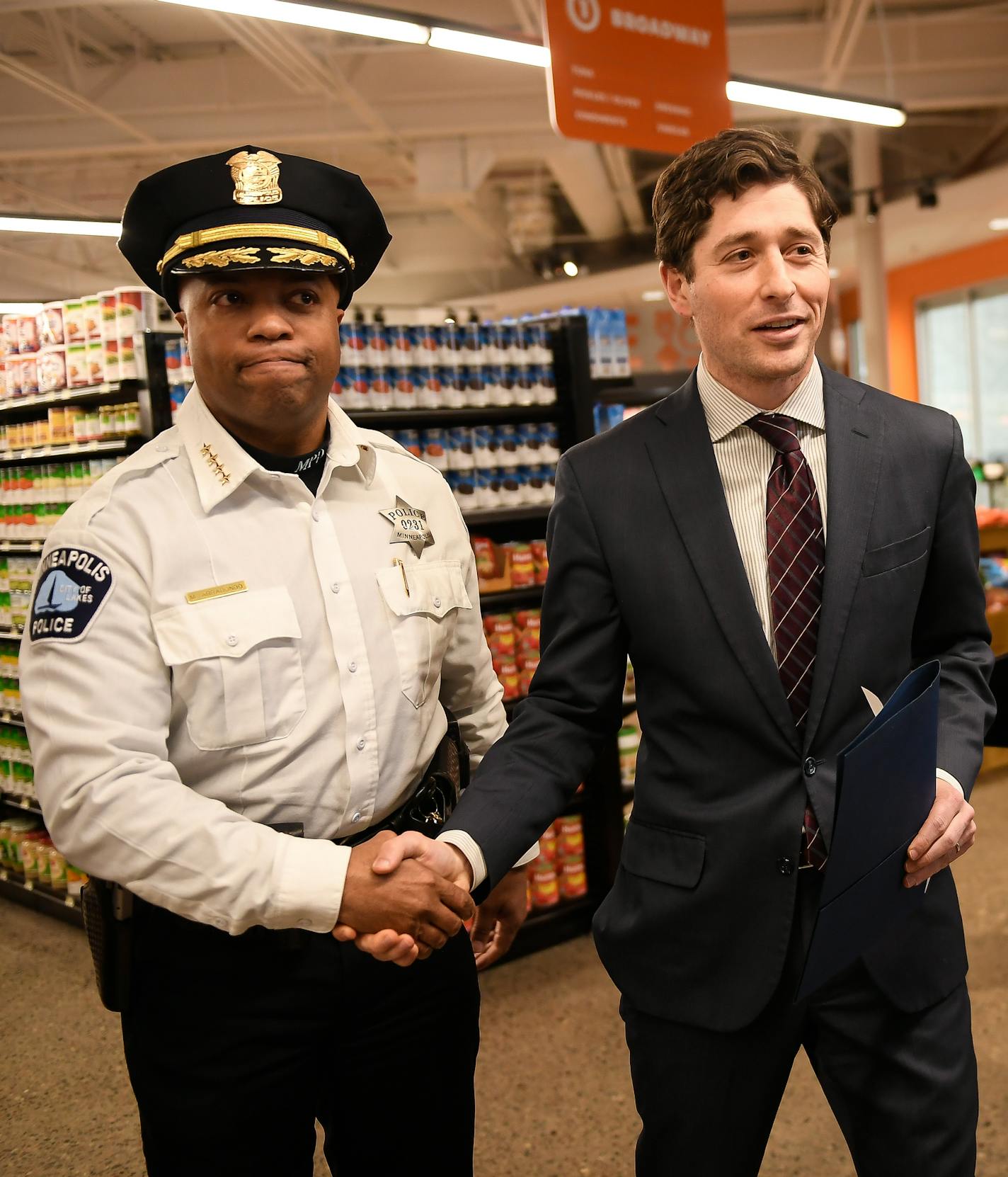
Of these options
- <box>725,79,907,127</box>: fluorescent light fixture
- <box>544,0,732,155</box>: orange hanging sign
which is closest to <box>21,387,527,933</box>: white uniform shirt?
<box>544,0,732,155</box>: orange hanging sign

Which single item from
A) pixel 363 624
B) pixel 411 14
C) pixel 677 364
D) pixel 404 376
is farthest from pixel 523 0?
pixel 677 364

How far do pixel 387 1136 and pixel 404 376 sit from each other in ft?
9.05

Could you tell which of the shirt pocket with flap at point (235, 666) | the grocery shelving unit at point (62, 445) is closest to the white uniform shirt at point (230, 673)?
the shirt pocket with flap at point (235, 666)

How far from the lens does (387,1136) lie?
65.3 inches

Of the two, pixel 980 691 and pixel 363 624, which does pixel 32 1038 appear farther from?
pixel 980 691

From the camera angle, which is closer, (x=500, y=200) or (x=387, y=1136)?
(x=387, y=1136)

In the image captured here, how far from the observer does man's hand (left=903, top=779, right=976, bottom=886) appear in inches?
55.0

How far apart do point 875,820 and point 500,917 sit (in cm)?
82

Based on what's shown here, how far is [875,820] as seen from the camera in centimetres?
126

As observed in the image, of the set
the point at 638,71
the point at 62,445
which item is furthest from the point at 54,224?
the point at 638,71

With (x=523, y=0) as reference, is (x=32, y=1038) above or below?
below

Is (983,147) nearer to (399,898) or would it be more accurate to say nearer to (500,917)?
(500,917)

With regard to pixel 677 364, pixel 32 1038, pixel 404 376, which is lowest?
pixel 32 1038

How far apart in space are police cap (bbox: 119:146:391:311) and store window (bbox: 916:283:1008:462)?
13917mm
